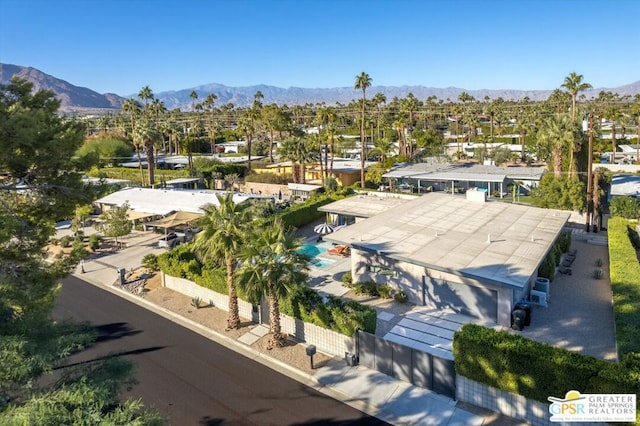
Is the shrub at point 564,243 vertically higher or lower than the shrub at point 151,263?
higher

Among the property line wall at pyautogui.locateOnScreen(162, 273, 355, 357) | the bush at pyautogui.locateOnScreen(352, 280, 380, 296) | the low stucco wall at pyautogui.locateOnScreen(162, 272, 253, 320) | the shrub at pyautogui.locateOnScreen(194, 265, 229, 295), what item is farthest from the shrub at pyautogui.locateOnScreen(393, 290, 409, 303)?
the shrub at pyautogui.locateOnScreen(194, 265, 229, 295)

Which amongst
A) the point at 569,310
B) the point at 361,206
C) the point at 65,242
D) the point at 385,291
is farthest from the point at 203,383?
the point at 65,242

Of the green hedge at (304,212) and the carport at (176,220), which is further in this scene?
the green hedge at (304,212)

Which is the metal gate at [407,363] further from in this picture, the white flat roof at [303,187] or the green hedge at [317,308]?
the white flat roof at [303,187]

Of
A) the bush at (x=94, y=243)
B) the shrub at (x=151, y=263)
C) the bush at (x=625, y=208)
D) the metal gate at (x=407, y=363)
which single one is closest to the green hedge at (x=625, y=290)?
the metal gate at (x=407, y=363)

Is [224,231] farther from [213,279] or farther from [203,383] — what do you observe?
[203,383]
